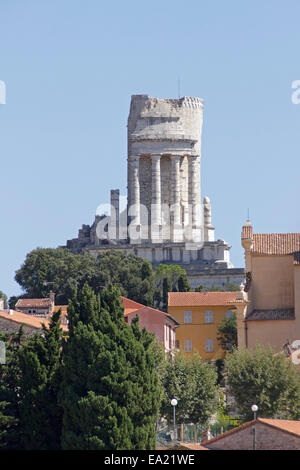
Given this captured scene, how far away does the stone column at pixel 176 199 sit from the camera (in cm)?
15062

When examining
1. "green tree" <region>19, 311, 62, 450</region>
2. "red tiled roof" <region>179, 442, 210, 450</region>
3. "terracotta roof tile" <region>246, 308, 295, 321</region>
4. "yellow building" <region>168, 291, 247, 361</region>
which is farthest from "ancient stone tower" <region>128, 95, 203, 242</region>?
"red tiled roof" <region>179, 442, 210, 450</region>

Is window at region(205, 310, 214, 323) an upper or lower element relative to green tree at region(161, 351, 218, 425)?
upper

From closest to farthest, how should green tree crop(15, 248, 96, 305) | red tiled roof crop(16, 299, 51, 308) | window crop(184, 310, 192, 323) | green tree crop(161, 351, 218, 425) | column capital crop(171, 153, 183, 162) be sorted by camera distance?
green tree crop(161, 351, 218, 425) < window crop(184, 310, 192, 323) < red tiled roof crop(16, 299, 51, 308) < green tree crop(15, 248, 96, 305) < column capital crop(171, 153, 183, 162)

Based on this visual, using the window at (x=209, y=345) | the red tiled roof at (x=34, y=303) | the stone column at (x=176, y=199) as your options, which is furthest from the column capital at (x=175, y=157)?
the window at (x=209, y=345)

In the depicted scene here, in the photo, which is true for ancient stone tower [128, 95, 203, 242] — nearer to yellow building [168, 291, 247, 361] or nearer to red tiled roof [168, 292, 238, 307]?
red tiled roof [168, 292, 238, 307]

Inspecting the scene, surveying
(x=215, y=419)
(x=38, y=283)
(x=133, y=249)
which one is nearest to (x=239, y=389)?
(x=215, y=419)

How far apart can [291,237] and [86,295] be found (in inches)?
776

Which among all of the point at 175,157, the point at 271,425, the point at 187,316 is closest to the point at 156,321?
the point at 187,316

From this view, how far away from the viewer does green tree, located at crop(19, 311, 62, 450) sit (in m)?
62.6

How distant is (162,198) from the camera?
152500 mm

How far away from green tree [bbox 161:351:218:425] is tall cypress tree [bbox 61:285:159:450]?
5386 millimetres

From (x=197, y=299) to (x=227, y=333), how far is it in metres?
5.00

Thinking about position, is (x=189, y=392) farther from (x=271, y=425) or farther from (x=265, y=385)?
(x=271, y=425)
